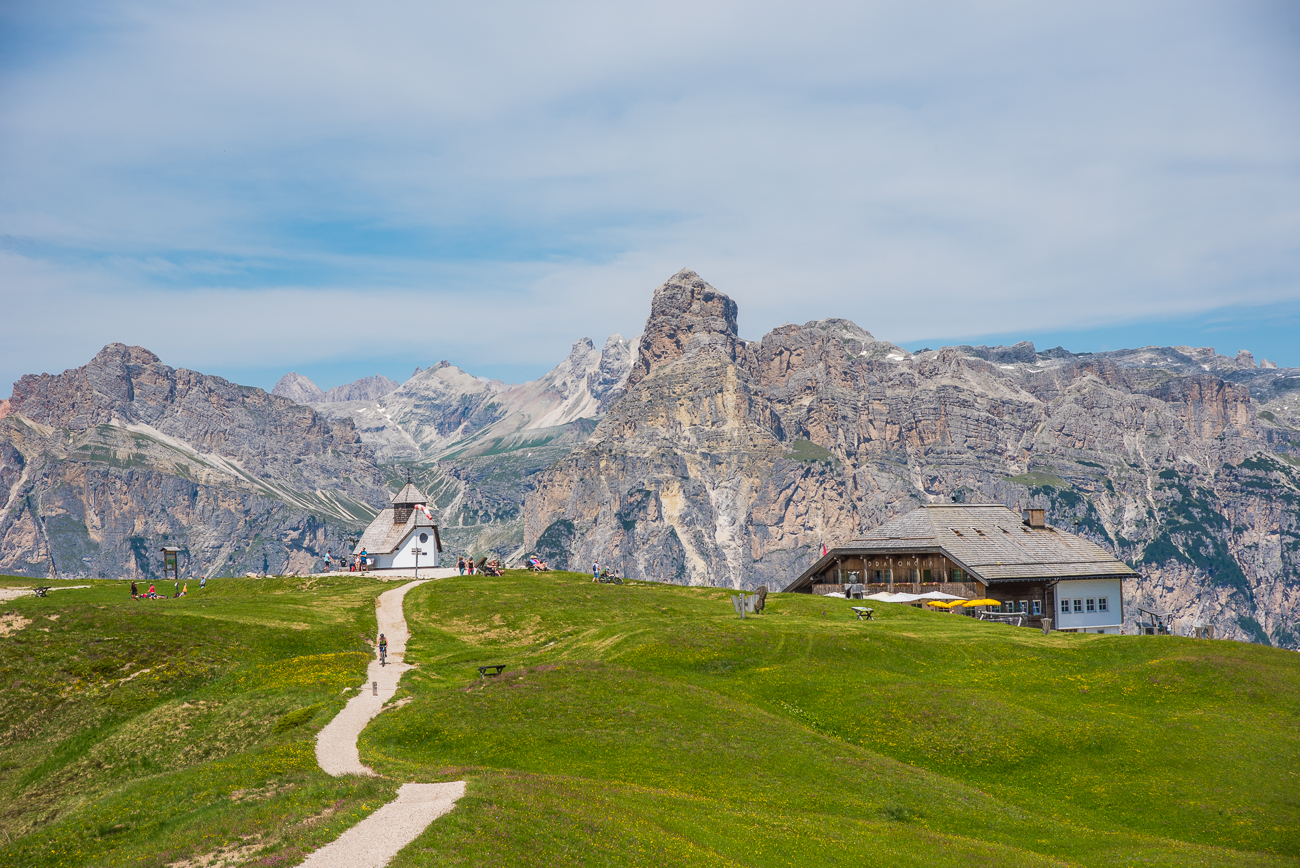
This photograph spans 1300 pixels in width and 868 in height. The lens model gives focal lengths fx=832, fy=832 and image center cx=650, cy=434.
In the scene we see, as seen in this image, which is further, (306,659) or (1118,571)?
(1118,571)

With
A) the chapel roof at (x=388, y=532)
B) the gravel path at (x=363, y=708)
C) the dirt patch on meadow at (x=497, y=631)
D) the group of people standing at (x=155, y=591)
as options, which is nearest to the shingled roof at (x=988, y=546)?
the dirt patch on meadow at (x=497, y=631)

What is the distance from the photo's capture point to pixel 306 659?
57.5m

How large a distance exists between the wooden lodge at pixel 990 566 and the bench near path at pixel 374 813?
60.7 meters

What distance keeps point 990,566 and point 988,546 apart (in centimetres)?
495

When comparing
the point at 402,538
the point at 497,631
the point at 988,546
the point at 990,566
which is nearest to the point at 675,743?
the point at 497,631

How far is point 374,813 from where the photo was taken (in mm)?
27375

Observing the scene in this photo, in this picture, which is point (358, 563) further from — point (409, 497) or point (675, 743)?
point (675, 743)

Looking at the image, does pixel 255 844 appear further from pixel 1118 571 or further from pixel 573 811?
pixel 1118 571

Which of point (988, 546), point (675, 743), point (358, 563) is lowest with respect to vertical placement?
point (675, 743)

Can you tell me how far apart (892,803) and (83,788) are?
3749 cm

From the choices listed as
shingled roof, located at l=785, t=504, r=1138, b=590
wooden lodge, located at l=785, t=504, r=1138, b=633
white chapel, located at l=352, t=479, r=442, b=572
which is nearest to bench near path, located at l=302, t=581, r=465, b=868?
wooden lodge, located at l=785, t=504, r=1138, b=633

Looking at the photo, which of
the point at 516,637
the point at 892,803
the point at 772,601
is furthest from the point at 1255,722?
the point at 516,637

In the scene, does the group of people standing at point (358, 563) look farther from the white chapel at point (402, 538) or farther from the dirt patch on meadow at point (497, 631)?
the dirt patch on meadow at point (497, 631)

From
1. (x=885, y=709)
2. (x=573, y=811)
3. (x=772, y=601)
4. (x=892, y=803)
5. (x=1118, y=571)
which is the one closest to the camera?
(x=573, y=811)
